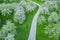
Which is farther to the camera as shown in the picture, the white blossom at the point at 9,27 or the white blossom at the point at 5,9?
the white blossom at the point at 5,9

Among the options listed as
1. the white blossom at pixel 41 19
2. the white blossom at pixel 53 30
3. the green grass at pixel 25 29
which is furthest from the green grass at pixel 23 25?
the white blossom at pixel 53 30

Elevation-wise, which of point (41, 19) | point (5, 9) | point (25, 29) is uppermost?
point (5, 9)

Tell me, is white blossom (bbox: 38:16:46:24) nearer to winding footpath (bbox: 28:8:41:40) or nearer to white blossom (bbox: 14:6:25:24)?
winding footpath (bbox: 28:8:41:40)

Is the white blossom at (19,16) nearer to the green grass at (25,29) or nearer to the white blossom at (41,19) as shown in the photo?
the green grass at (25,29)

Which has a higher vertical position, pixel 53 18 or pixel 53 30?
pixel 53 18

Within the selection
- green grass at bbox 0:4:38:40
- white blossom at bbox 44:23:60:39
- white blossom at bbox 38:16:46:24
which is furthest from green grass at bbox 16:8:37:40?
white blossom at bbox 44:23:60:39

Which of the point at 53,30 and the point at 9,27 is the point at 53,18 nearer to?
the point at 53,30

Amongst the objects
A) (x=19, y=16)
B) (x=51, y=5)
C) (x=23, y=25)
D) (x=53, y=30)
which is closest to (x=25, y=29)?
(x=23, y=25)

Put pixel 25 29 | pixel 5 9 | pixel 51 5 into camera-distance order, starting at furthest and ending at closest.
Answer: pixel 51 5 → pixel 5 9 → pixel 25 29

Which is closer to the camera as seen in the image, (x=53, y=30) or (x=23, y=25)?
(x=53, y=30)

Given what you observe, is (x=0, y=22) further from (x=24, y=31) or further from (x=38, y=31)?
(x=38, y=31)

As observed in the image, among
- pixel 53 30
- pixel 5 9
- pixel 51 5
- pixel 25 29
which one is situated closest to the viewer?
pixel 53 30
